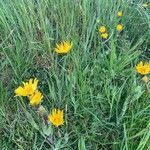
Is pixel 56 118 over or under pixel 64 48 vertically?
under

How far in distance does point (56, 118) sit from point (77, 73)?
0.79 feet

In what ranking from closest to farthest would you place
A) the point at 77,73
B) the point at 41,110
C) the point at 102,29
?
the point at 41,110 → the point at 77,73 → the point at 102,29

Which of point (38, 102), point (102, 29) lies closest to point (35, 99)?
point (38, 102)

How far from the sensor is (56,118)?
1.38 metres

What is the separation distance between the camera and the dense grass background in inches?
55.9

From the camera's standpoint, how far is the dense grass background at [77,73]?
4.66 ft

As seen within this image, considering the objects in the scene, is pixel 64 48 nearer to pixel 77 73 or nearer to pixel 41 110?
pixel 77 73

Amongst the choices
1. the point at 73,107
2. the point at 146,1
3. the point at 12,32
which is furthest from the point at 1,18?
the point at 146,1

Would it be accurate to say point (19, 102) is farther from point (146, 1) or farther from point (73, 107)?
point (146, 1)

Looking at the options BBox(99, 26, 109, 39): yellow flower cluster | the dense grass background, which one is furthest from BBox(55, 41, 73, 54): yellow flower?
BBox(99, 26, 109, 39): yellow flower cluster

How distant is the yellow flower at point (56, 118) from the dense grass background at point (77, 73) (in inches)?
1.9

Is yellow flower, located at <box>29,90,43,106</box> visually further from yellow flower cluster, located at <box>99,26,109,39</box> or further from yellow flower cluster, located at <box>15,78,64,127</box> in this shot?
yellow flower cluster, located at <box>99,26,109,39</box>

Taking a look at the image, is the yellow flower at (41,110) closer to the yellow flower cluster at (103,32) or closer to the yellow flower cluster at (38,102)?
the yellow flower cluster at (38,102)

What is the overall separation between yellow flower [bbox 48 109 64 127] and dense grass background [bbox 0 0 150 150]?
48 millimetres
